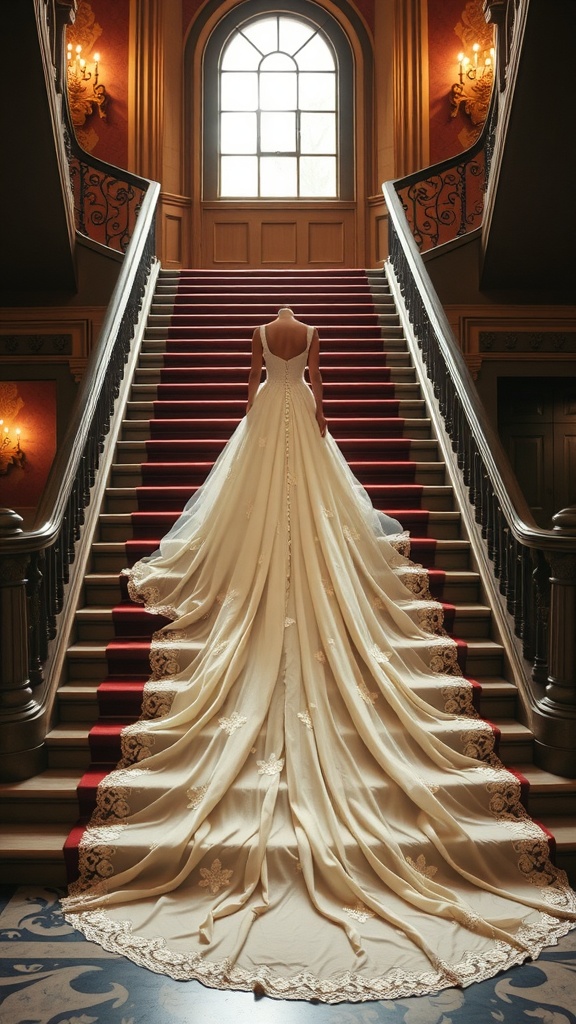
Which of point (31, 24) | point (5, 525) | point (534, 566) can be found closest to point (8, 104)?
point (31, 24)

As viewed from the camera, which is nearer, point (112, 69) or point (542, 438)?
point (542, 438)

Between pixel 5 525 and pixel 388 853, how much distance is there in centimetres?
190

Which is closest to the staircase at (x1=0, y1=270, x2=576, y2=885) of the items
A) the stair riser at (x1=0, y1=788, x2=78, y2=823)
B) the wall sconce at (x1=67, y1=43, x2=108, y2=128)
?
the stair riser at (x1=0, y1=788, x2=78, y2=823)

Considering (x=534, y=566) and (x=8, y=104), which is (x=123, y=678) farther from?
(x=8, y=104)

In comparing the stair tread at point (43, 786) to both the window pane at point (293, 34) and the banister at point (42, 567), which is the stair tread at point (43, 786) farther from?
the window pane at point (293, 34)

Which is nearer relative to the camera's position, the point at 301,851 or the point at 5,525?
the point at 301,851

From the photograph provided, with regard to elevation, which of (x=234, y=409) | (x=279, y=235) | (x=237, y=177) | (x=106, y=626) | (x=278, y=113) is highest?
(x=278, y=113)

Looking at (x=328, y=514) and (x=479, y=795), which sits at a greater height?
(x=328, y=514)

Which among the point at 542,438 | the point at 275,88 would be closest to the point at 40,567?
the point at 542,438

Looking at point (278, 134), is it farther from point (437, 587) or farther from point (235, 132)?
point (437, 587)

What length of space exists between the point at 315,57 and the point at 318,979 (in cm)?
1080

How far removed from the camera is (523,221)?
720 centimetres

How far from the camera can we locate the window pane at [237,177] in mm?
11000

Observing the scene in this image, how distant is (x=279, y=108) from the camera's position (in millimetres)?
11047
